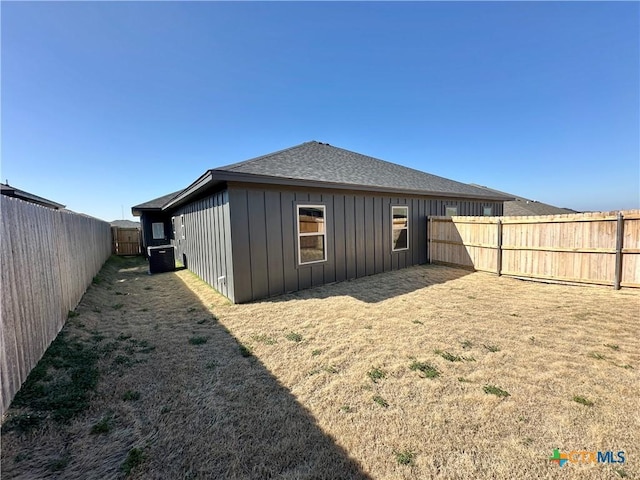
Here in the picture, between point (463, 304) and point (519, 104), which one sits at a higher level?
point (519, 104)

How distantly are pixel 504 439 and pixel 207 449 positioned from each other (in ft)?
6.87

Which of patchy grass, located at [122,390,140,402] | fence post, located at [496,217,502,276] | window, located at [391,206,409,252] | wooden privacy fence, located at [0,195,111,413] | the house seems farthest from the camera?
window, located at [391,206,409,252]

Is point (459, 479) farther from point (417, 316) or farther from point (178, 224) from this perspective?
point (178, 224)

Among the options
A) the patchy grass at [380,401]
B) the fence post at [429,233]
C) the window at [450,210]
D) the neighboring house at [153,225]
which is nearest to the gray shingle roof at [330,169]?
the window at [450,210]

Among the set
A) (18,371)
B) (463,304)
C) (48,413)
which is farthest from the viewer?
(463,304)

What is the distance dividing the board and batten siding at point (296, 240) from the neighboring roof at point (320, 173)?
1.05 ft

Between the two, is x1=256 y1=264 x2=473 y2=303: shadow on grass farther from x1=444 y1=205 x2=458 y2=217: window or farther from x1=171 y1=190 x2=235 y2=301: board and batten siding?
x1=444 y1=205 x2=458 y2=217: window

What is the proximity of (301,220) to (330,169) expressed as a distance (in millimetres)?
2158

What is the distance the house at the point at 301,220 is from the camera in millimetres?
5148

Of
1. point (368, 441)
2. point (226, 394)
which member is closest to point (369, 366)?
point (368, 441)

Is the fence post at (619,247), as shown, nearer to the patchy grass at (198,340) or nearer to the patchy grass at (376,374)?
the patchy grass at (376,374)

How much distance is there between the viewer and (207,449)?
170 cm

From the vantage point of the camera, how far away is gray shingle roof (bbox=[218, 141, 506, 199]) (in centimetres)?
561

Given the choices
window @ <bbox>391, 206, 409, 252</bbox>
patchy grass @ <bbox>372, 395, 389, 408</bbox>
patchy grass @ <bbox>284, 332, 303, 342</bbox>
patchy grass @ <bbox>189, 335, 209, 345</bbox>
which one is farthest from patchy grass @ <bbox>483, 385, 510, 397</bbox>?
window @ <bbox>391, 206, 409, 252</bbox>
